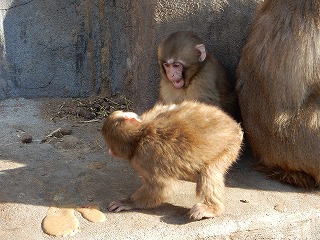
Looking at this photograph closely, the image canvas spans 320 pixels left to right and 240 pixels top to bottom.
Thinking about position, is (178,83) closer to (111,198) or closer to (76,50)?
(111,198)

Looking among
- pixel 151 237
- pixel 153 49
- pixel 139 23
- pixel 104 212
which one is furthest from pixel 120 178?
pixel 139 23

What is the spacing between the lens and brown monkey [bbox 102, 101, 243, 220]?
4.43 m

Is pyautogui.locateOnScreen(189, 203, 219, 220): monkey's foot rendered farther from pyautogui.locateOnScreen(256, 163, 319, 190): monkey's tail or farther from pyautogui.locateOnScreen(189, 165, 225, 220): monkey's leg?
pyautogui.locateOnScreen(256, 163, 319, 190): monkey's tail

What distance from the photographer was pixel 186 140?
4438mm

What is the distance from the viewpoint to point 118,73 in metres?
6.80

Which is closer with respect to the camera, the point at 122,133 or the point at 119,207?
the point at 122,133

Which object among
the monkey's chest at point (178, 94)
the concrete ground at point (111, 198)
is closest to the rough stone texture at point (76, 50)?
the monkey's chest at point (178, 94)

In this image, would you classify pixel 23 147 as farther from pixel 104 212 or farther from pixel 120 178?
pixel 104 212

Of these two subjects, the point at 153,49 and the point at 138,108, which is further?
the point at 138,108

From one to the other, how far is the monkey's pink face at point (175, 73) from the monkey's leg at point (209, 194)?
1.18 meters

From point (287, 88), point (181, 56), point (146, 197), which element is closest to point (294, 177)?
point (287, 88)

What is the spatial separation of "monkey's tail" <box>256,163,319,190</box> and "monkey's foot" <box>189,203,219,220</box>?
0.91m

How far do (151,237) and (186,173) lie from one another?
0.51 meters

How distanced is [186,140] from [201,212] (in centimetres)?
51
